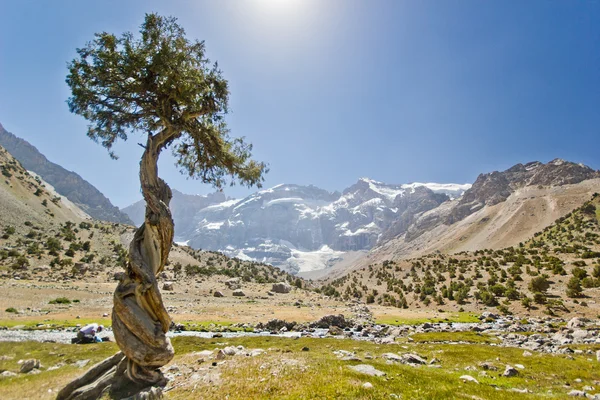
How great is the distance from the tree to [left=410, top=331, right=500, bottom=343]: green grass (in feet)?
70.1

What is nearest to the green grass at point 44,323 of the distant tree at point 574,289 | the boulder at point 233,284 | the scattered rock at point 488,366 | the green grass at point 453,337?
the green grass at point 453,337

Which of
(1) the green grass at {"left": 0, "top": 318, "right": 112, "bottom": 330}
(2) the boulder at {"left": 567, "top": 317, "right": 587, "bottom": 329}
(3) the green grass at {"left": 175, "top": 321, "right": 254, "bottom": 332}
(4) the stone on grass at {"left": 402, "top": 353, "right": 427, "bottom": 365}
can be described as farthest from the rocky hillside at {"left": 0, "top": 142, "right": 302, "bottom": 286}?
(2) the boulder at {"left": 567, "top": 317, "right": 587, "bottom": 329}

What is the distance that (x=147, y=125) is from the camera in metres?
15.3

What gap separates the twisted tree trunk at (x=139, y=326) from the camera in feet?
35.2

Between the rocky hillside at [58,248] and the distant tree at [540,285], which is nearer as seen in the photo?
the distant tree at [540,285]

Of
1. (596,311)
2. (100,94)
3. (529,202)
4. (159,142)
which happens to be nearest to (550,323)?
(596,311)

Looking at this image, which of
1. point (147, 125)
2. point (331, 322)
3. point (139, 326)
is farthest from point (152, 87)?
point (331, 322)

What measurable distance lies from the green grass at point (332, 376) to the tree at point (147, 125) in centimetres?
202

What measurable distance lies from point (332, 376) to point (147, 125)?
46.0ft

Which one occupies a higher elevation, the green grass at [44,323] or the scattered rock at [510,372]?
the scattered rock at [510,372]

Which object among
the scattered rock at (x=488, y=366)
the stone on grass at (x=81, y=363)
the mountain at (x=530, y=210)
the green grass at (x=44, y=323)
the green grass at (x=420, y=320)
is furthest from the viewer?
the mountain at (x=530, y=210)

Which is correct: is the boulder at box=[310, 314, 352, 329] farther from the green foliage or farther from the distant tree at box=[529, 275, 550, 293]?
the green foliage

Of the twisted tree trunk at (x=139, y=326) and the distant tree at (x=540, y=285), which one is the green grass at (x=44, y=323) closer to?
the twisted tree trunk at (x=139, y=326)

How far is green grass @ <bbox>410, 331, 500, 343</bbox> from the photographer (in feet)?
A: 80.8
